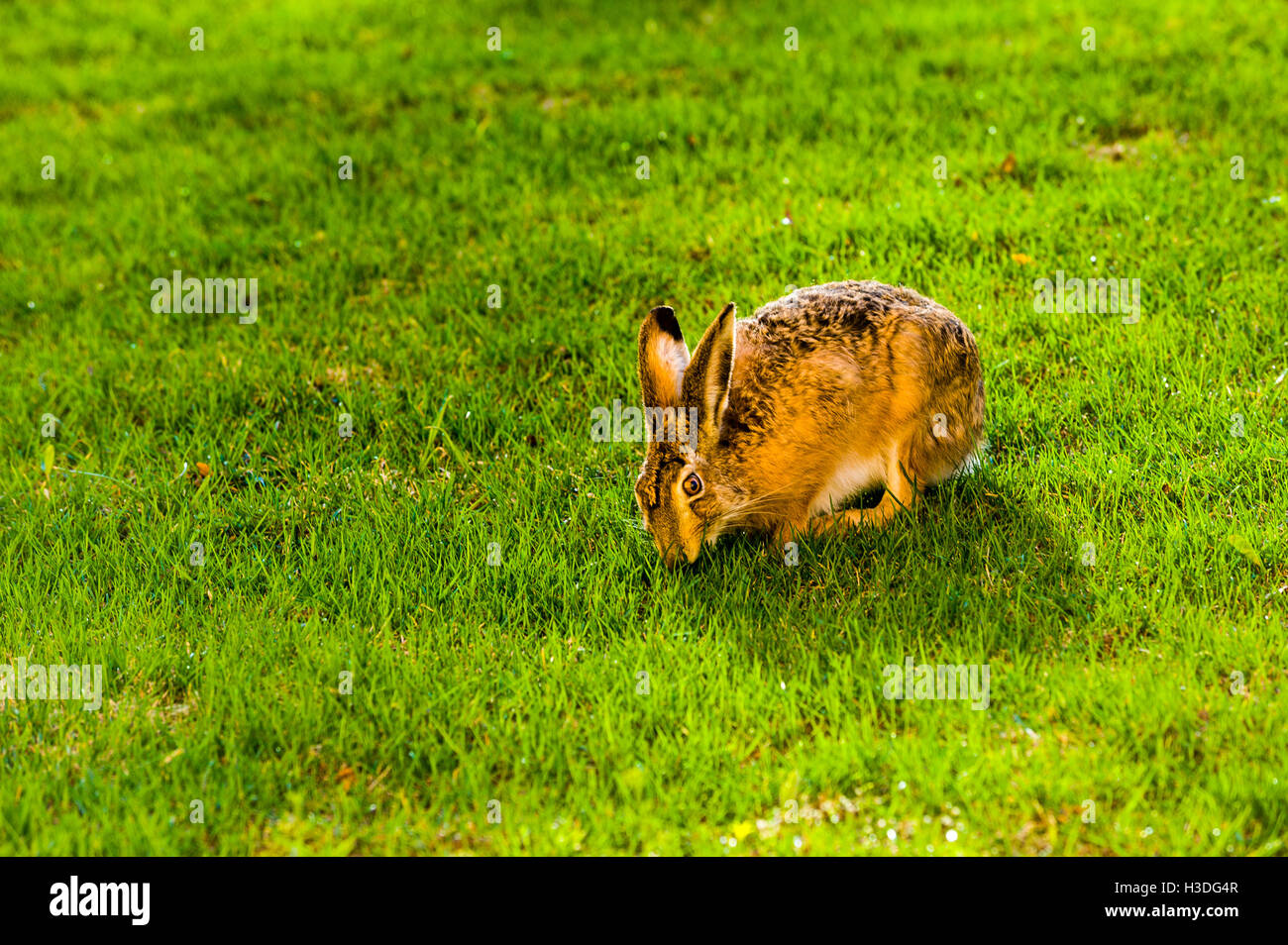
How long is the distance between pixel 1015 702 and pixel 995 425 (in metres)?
2.00

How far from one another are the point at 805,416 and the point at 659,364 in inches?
27.4

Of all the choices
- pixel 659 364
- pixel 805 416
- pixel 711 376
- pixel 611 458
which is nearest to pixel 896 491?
pixel 805 416

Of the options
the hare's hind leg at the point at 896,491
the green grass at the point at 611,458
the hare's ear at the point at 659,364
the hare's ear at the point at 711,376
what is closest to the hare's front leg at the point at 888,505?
the hare's hind leg at the point at 896,491

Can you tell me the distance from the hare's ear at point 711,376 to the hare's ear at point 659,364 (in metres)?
0.09

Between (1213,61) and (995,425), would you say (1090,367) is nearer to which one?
(995,425)

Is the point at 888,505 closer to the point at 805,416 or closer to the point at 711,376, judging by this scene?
the point at 805,416

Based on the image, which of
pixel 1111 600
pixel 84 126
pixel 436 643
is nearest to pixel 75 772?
pixel 436 643

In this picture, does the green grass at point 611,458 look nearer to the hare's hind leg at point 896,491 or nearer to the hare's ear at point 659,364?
the hare's hind leg at point 896,491

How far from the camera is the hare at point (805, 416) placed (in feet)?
15.3

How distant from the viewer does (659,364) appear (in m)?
4.75

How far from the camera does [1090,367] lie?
6.00 m

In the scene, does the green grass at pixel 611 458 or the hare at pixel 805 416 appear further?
the hare at pixel 805 416

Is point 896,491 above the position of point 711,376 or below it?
below

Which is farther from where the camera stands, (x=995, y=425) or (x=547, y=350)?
(x=547, y=350)
